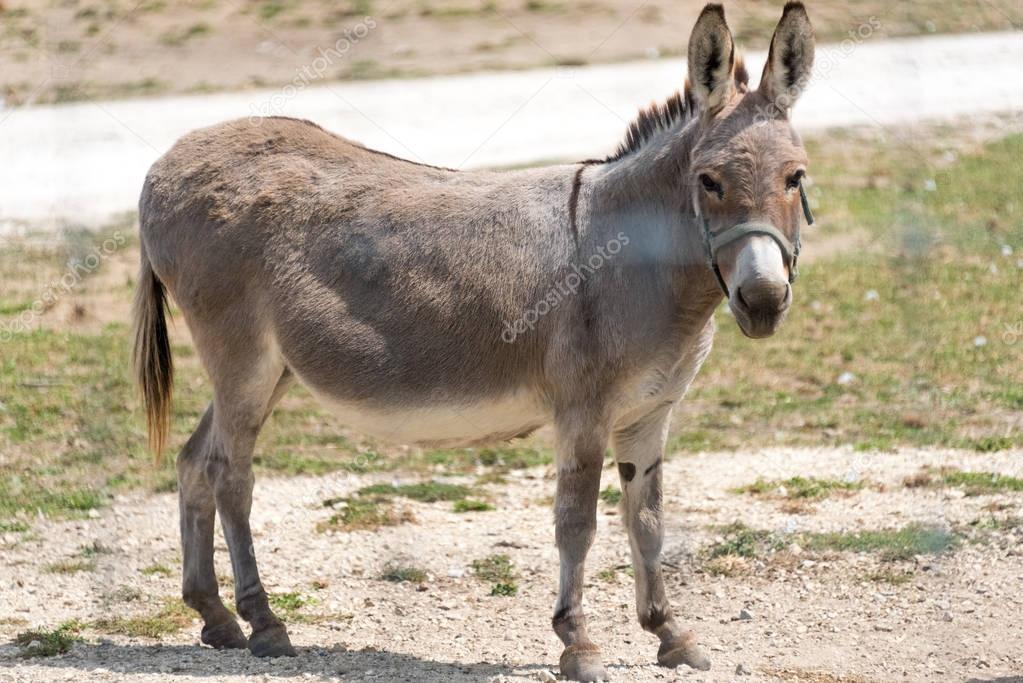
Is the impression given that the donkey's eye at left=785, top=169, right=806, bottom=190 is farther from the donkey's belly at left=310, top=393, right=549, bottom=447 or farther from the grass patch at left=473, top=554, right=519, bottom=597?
the grass patch at left=473, top=554, right=519, bottom=597

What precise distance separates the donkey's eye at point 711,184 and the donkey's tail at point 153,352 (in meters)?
2.90

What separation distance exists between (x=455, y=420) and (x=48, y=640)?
2.19m

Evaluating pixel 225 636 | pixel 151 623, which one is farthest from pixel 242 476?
pixel 151 623

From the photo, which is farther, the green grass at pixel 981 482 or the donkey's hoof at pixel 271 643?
the green grass at pixel 981 482

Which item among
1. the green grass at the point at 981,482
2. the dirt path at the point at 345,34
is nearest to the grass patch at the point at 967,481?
the green grass at the point at 981,482

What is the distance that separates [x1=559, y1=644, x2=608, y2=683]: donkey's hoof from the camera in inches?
230

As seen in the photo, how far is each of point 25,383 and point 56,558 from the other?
289cm

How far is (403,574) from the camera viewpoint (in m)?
7.52

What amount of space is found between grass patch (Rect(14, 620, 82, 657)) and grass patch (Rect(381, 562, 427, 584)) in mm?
1649

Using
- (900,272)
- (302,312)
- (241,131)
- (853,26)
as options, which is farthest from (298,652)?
(853,26)

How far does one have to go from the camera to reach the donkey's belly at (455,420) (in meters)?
6.11

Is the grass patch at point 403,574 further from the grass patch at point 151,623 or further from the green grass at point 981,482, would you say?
the green grass at point 981,482

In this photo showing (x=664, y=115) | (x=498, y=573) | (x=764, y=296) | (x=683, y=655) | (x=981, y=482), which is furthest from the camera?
(x=981, y=482)

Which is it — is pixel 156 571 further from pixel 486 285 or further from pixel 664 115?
pixel 664 115
